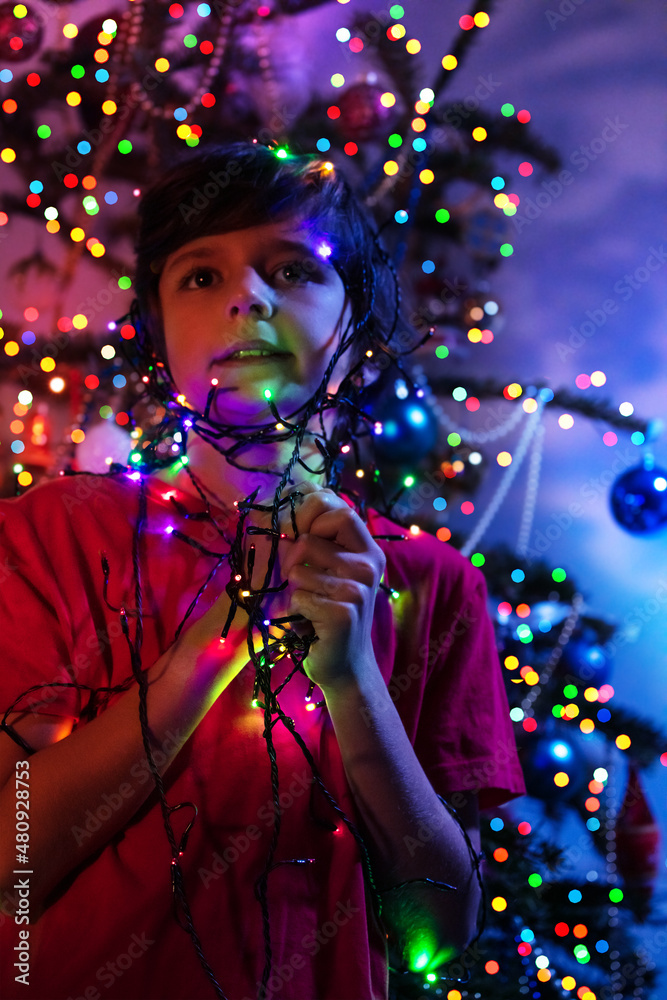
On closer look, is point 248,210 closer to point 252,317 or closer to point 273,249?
point 273,249

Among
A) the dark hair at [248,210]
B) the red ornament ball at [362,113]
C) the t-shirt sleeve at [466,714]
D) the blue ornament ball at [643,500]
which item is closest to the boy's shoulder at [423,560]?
the t-shirt sleeve at [466,714]

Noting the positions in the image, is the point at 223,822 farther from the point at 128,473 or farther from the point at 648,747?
the point at 648,747

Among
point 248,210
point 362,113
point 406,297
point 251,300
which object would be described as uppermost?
point 362,113

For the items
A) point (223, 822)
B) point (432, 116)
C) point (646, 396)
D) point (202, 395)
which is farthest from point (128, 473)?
point (646, 396)

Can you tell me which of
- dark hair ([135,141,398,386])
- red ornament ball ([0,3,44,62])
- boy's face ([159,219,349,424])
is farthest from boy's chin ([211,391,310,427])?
red ornament ball ([0,3,44,62])

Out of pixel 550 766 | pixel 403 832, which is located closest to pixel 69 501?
pixel 403 832

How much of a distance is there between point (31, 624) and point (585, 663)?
101 centimetres

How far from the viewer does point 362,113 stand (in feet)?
4.71

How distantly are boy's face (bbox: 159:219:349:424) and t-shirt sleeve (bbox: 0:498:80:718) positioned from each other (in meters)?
0.25

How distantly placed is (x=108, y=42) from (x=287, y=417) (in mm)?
1157

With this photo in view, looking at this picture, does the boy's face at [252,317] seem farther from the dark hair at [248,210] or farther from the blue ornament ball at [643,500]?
the blue ornament ball at [643,500]

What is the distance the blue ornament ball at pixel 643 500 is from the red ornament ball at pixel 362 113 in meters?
0.85

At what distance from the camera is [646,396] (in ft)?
5.32

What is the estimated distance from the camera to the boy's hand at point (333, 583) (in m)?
0.72
